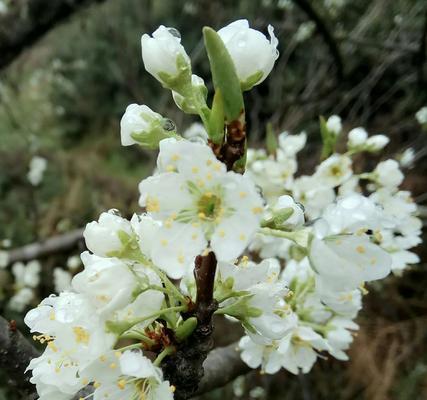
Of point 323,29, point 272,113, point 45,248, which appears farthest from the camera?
point 272,113

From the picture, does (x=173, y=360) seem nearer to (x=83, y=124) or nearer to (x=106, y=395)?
(x=106, y=395)

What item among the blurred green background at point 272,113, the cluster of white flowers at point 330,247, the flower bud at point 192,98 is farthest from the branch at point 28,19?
the flower bud at point 192,98

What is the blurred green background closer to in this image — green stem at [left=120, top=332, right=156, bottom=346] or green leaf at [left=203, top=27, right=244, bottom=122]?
green stem at [left=120, top=332, right=156, bottom=346]

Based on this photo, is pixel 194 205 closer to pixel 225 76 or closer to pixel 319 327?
pixel 225 76

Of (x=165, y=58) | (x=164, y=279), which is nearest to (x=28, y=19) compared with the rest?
(x=165, y=58)

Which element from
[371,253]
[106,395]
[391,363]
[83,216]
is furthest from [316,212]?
[83,216]

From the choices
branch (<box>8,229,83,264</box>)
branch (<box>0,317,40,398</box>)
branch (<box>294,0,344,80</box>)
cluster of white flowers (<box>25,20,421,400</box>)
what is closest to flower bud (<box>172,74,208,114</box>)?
cluster of white flowers (<box>25,20,421,400</box>)
